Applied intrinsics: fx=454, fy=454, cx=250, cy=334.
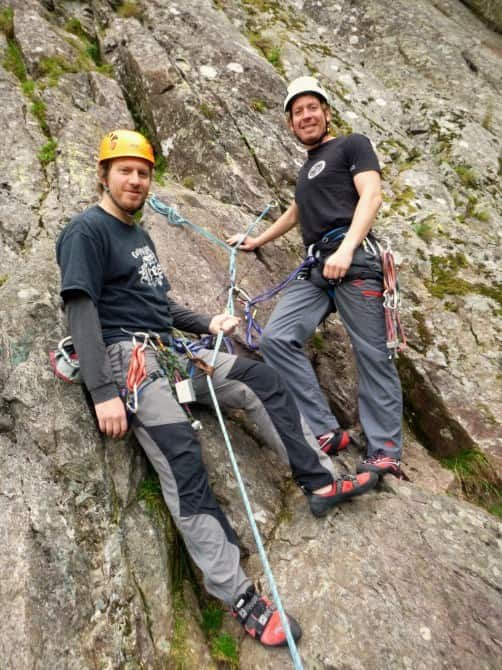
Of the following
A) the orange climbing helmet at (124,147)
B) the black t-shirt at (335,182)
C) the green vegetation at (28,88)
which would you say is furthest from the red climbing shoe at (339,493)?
the green vegetation at (28,88)

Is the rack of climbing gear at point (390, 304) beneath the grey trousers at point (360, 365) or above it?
above

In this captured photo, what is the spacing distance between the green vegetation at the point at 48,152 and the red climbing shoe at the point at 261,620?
6713 millimetres

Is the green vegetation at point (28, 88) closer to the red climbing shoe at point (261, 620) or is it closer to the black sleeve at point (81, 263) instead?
the black sleeve at point (81, 263)

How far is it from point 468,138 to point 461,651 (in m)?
9.68

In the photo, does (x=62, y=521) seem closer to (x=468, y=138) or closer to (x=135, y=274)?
(x=135, y=274)

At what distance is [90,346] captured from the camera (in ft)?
11.8

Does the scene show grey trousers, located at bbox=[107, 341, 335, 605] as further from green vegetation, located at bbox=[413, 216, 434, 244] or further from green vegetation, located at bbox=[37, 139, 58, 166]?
green vegetation, located at bbox=[37, 139, 58, 166]

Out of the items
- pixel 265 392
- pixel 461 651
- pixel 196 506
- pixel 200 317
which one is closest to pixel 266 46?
pixel 200 317

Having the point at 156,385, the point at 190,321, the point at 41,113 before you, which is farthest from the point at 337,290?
the point at 41,113

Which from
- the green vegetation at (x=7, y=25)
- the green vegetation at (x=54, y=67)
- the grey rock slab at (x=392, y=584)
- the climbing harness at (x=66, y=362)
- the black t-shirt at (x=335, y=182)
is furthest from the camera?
the green vegetation at (x=7, y=25)

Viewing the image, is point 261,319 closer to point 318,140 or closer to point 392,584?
point 318,140

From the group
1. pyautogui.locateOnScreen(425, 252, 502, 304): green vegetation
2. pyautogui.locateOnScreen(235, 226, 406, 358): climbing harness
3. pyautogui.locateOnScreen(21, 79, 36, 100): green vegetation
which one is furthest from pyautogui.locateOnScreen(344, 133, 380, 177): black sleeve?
pyautogui.locateOnScreen(21, 79, 36, 100): green vegetation

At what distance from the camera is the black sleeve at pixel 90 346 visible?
358 cm

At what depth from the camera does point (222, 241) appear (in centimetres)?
671
